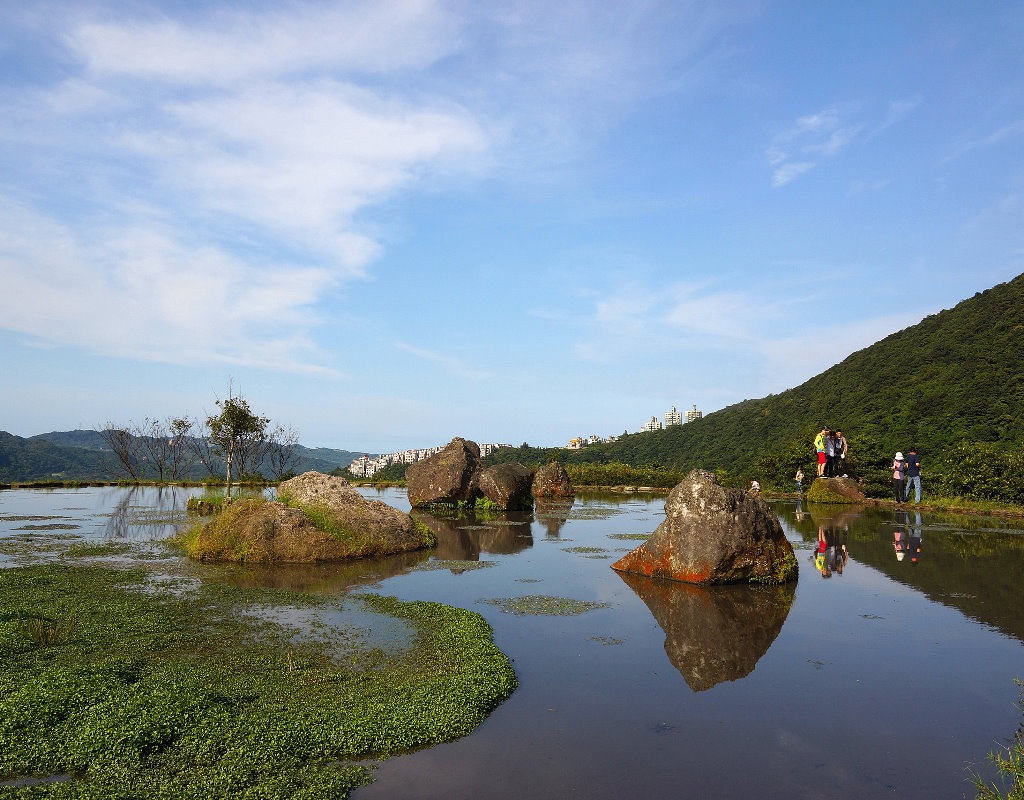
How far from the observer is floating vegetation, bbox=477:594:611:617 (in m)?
8.57

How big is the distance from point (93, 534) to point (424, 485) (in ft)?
37.4

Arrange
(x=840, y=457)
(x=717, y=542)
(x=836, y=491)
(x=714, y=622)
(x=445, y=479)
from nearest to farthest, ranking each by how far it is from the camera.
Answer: (x=714, y=622)
(x=717, y=542)
(x=445, y=479)
(x=836, y=491)
(x=840, y=457)

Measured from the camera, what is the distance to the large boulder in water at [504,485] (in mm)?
23953

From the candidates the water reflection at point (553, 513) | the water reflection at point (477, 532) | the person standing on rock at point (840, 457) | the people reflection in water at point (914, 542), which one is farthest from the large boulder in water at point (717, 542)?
the person standing on rock at point (840, 457)

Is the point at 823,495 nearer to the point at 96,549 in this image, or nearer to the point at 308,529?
the point at 308,529

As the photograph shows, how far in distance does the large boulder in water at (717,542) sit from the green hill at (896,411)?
16229 mm

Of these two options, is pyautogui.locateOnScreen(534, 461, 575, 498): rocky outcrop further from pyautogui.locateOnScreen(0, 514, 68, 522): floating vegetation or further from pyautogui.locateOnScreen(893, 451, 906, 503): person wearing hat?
pyautogui.locateOnScreen(0, 514, 68, 522): floating vegetation

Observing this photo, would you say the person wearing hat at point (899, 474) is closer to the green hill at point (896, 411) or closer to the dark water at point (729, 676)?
the green hill at point (896, 411)

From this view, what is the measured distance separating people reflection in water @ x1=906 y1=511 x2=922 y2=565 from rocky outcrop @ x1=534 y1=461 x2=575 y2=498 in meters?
15.9

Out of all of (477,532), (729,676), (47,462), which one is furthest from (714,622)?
(47,462)

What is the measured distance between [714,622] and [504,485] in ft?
53.3

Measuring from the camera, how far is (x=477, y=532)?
57.9ft

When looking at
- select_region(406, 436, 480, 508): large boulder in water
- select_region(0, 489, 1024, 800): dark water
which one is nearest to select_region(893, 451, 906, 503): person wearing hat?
select_region(0, 489, 1024, 800): dark water

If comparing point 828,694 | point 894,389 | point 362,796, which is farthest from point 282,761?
point 894,389
